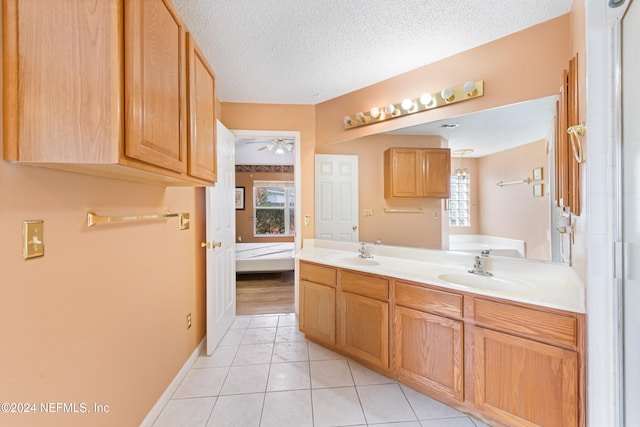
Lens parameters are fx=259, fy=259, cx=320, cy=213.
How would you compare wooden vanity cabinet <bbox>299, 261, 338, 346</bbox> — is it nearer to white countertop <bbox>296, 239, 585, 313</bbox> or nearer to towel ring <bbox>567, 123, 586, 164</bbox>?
white countertop <bbox>296, 239, 585, 313</bbox>

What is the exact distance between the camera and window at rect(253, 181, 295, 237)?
6.64m

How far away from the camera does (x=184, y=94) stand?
4.28 feet

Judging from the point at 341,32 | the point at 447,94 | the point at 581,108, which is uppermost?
the point at 341,32

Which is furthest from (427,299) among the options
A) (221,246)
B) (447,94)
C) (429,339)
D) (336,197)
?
(221,246)

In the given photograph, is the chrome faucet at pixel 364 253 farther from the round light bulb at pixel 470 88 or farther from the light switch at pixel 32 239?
the light switch at pixel 32 239

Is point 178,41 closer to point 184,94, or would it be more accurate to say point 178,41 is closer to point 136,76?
point 184,94

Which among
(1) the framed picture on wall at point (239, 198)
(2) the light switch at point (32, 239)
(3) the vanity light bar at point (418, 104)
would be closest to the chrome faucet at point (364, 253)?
(3) the vanity light bar at point (418, 104)

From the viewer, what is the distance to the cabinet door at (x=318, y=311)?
2.22 m

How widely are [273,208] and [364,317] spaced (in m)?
5.06

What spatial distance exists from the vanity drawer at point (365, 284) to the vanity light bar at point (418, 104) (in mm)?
1442

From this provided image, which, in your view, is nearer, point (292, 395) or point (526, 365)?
point (526, 365)

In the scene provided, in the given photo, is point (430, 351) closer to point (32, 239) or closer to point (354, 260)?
point (354, 260)

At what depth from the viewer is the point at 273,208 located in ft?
22.0

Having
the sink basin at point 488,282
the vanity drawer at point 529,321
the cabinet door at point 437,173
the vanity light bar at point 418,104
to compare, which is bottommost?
the vanity drawer at point 529,321
